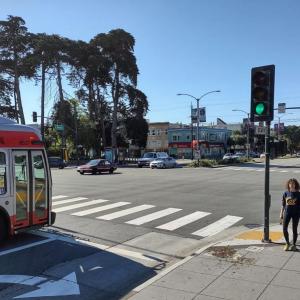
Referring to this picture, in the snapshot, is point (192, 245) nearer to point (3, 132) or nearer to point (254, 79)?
point (254, 79)

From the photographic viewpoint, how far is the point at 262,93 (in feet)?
32.2

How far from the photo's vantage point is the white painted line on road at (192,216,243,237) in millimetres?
12148

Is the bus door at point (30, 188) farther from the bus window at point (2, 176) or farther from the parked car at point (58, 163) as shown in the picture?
the parked car at point (58, 163)

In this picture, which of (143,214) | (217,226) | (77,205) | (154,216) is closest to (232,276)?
(217,226)

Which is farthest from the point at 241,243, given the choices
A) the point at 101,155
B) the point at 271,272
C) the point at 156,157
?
the point at 101,155

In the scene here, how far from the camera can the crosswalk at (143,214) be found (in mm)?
12961

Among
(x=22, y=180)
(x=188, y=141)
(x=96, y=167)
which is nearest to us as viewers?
(x=22, y=180)

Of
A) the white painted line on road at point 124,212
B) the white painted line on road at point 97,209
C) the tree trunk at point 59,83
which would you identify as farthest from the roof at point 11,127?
the tree trunk at point 59,83

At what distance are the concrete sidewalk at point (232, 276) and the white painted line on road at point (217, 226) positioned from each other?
2.38 meters

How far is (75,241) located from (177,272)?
359cm

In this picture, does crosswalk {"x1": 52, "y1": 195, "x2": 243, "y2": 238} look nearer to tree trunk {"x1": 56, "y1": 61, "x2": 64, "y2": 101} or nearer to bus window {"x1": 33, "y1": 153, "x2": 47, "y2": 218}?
bus window {"x1": 33, "y1": 153, "x2": 47, "y2": 218}

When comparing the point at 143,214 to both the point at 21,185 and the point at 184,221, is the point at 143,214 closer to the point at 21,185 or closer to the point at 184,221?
the point at 184,221

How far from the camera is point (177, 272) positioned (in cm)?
770

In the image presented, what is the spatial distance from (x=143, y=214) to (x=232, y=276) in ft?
25.3
